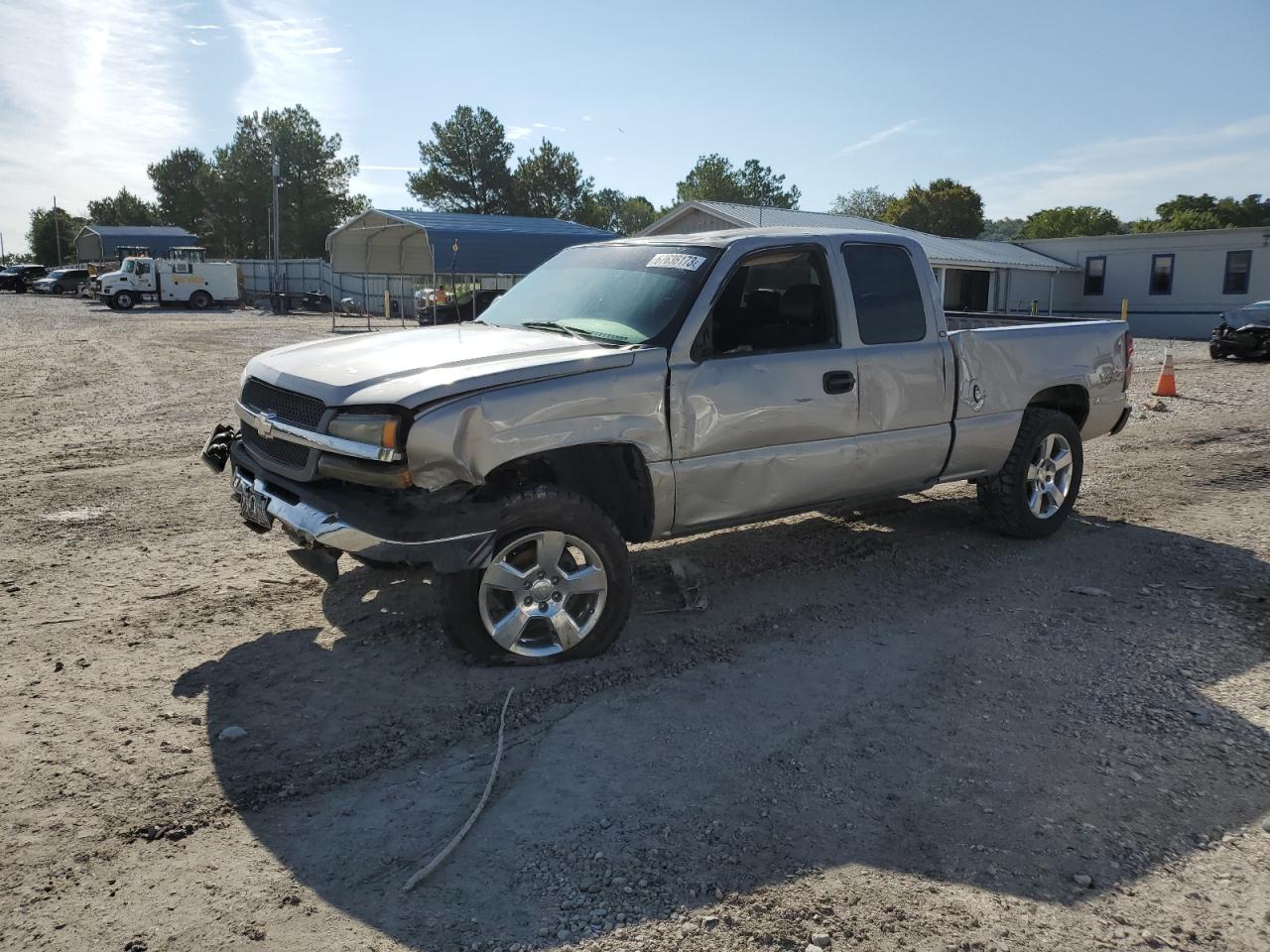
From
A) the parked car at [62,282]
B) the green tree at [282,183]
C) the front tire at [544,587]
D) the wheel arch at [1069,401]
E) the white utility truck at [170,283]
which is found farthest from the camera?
the green tree at [282,183]

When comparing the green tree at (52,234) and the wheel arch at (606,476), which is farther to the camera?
the green tree at (52,234)

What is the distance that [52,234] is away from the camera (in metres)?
92.6

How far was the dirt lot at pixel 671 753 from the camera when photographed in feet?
9.15

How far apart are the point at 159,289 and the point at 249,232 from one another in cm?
5363

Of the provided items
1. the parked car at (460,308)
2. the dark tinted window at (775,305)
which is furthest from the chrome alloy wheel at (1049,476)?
the parked car at (460,308)

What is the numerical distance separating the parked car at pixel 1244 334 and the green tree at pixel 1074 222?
233ft

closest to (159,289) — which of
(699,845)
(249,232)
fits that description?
(699,845)

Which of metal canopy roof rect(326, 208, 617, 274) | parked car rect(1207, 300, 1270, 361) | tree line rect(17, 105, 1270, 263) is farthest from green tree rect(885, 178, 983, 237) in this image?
parked car rect(1207, 300, 1270, 361)

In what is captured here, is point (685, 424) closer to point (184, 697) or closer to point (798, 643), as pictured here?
point (798, 643)

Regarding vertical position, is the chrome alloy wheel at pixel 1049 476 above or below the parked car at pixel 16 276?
below

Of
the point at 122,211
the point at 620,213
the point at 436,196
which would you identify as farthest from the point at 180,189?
the point at 620,213

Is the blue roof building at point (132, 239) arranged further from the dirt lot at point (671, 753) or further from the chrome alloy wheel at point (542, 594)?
the chrome alloy wheel at point (542, 594)

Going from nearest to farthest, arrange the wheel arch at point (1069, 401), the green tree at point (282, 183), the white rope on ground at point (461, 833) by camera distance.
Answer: the white rope on ground at point (461, 833) → the wheel arch at point (1069, 401) → the green tree at point (282, 183)

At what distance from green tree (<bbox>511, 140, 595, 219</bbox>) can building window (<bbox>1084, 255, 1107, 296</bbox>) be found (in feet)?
163
